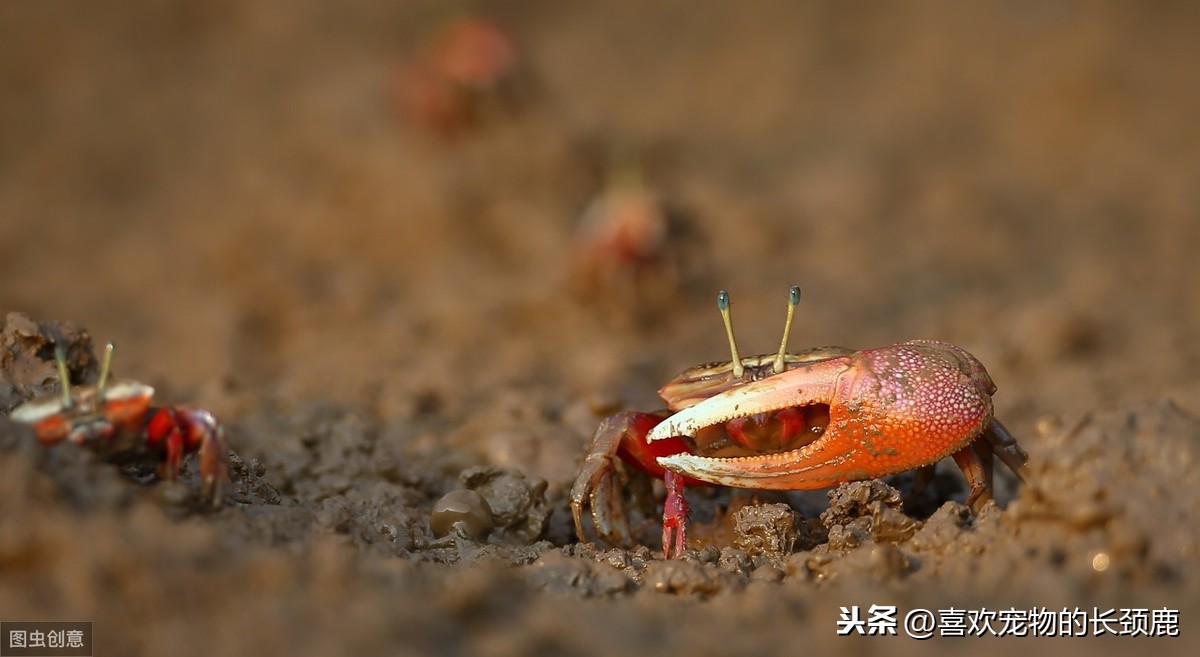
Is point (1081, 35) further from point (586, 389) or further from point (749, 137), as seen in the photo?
point (586, 389)

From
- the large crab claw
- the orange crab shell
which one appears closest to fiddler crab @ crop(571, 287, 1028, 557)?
the large crab claw

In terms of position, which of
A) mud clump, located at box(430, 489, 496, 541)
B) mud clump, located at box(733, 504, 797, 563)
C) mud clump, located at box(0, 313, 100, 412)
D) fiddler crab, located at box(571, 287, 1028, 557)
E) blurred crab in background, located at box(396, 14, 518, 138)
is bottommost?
mud clump, located at box(733, 504, 797, 563)

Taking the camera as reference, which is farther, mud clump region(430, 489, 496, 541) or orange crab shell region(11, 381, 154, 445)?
mud clump region(430, 489, 496, 541)

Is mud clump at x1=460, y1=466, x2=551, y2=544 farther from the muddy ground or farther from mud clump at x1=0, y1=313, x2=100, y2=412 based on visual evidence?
mud clump at x1=0, y1=313, x2=100, y2=412

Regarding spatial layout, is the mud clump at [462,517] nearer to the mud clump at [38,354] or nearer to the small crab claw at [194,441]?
the small crab claw at [194,441]

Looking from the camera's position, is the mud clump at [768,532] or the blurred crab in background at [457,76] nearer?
the mud clump at [768,532]

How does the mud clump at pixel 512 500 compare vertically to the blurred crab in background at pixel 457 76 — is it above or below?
below

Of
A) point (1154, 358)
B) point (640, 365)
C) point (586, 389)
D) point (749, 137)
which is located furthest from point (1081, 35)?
point (586, 389)

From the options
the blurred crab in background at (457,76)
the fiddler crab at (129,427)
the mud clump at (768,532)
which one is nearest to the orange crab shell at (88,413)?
the fiddler crab at (129,427)
